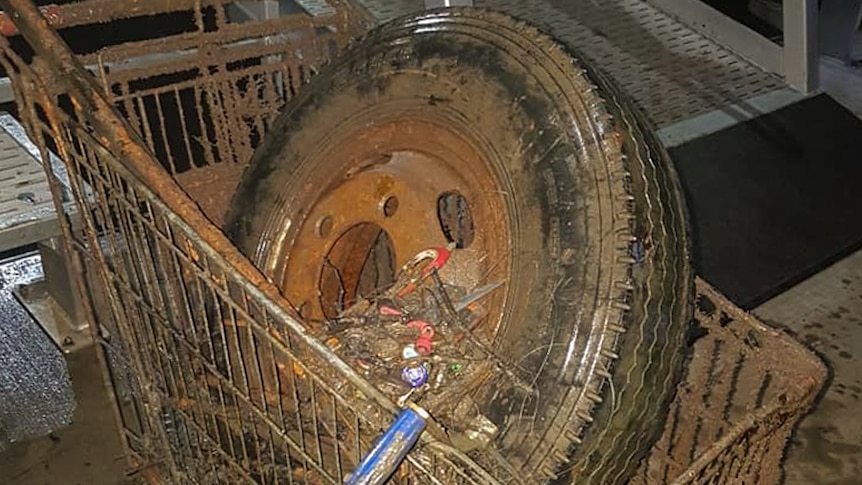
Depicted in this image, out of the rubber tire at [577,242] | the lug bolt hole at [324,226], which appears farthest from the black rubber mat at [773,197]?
the rubber tire at [577,242]

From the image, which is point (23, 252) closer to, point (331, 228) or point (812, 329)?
point (331, 228)

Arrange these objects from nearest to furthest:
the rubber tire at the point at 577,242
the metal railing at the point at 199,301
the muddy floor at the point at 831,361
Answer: the metal railing at the point at 199,301
the rubber tire at the point at 577,242
the muddy floor at the point at 831,361

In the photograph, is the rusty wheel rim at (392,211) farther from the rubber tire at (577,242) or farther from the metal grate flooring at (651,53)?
the metal grate flooring at (651,53)

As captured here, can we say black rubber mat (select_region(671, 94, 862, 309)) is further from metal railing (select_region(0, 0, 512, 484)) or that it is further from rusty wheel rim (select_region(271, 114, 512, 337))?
metal railing (select_region(0, 0, 512, 484))

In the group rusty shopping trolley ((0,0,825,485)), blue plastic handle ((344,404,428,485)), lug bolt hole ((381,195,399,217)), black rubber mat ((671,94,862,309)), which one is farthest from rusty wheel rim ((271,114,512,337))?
black rubber mat ((671,94,862,309))

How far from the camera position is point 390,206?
210 centimetres

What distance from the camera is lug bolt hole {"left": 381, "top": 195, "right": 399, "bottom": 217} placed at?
2.06 m

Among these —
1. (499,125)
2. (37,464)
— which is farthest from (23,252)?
(499,125)

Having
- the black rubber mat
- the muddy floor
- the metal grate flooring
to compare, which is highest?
the metal grate flooring

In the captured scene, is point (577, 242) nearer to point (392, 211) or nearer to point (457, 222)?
point (392, 211)

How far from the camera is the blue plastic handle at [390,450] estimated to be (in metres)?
1.23

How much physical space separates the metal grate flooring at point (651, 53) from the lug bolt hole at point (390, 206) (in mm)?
1874

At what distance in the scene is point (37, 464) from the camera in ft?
8.46

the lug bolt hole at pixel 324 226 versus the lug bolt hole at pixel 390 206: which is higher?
the lug bolt hole at pixel 390 206
